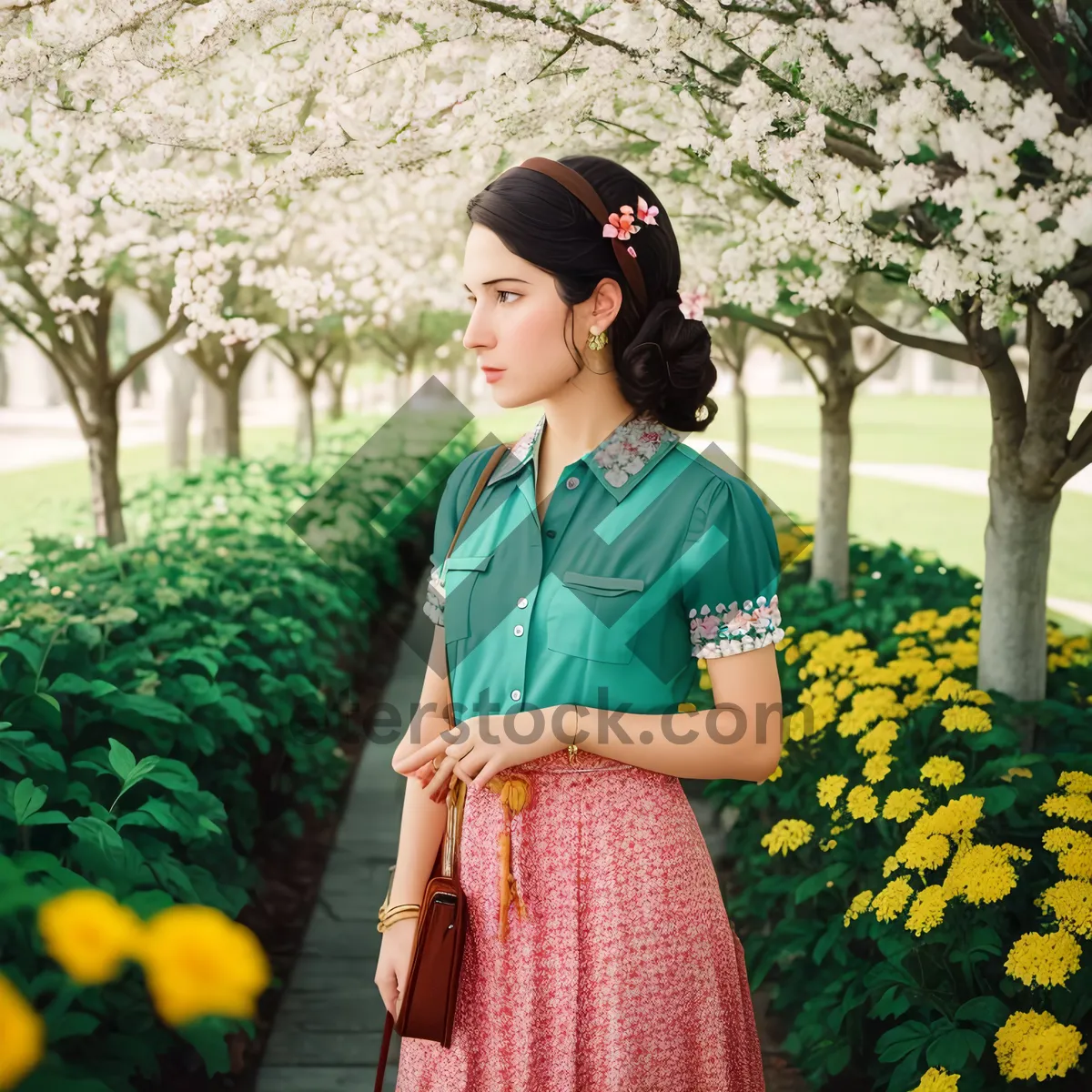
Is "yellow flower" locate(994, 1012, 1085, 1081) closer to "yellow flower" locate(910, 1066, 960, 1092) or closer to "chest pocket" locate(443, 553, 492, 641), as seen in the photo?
"yellow flower" locate(910, 1066, 960, 1092)

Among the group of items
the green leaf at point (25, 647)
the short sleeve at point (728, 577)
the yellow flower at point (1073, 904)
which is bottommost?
the yellow flower at point (1073, 904)

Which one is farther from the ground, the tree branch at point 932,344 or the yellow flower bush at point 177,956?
the tree branch at point 932,344

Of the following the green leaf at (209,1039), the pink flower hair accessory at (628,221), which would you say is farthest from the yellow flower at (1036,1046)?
the pink flower hair accessory at (628,221)

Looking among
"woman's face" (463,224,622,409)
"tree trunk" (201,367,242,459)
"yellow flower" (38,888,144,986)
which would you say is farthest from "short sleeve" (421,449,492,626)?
"tree trunk" (201,367,242,459)

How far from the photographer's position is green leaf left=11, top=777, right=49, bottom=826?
2.06 metres

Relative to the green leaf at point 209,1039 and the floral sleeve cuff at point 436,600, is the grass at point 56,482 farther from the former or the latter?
the floral sleeve cuff at point 436,600

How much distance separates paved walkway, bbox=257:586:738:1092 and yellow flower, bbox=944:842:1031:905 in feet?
4.80

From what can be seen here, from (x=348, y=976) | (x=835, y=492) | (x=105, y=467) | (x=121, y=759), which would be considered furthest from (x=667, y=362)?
(x=105, y=467)

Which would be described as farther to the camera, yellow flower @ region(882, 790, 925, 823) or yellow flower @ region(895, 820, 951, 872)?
yellow flower @ region(882, 790, 925, 823)

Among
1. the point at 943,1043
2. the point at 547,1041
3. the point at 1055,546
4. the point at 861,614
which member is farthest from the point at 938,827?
the point at 1055,546

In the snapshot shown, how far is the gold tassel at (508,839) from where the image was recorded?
1.73 metres

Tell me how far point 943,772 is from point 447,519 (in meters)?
1.82

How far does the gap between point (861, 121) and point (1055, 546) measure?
1571 cm

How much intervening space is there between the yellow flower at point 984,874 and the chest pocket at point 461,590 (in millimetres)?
1515
